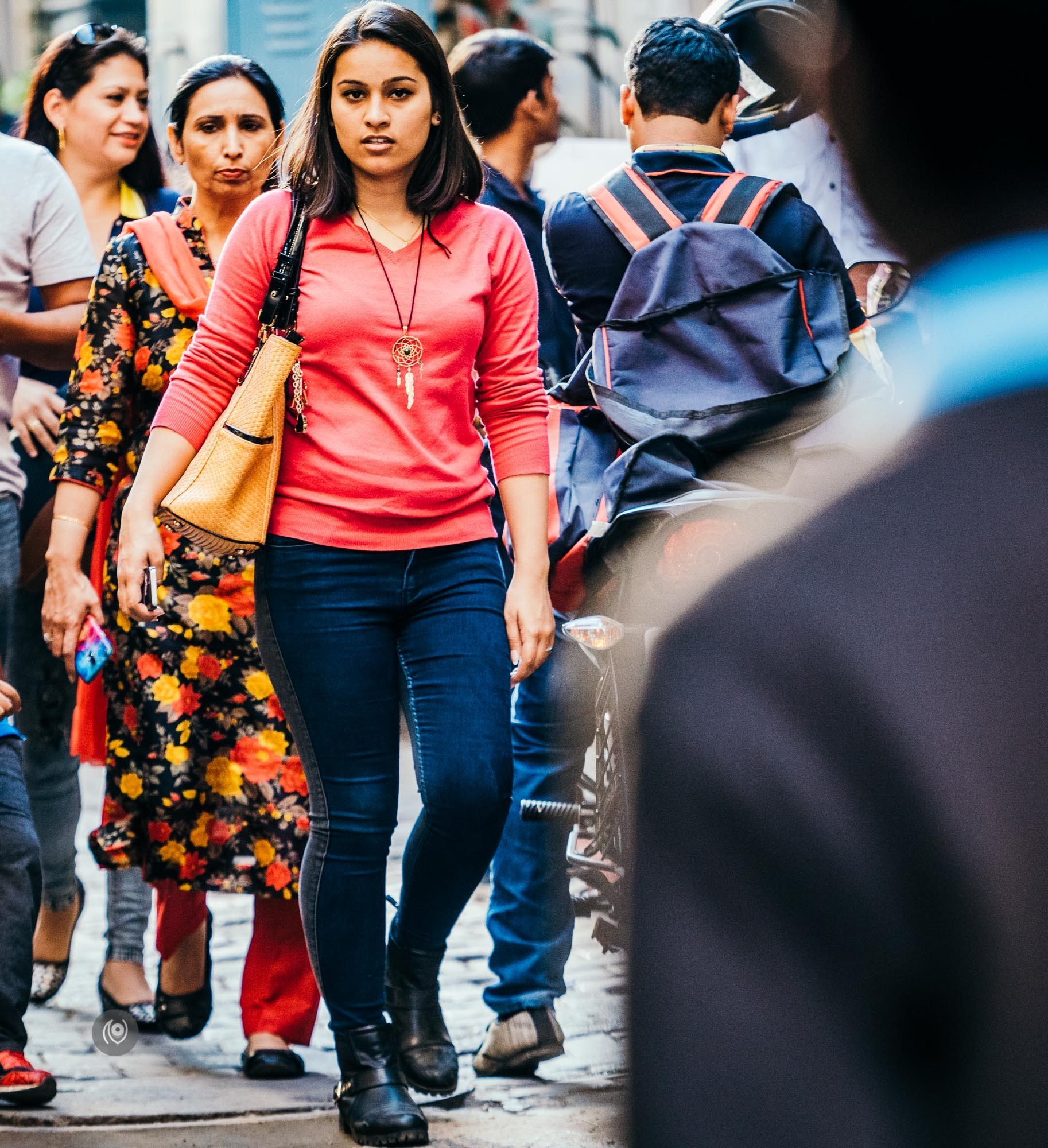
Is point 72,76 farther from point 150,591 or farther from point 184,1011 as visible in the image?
point 184,1011

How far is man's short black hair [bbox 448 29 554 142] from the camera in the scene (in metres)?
4.36

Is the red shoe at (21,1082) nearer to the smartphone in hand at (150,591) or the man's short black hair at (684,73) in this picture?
the smartphone in hand at (150,591)

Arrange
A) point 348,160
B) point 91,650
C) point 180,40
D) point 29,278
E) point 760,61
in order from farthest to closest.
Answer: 1. point 180,40
2. point 29,278
3. point 760,61
4. point 91,650
5. point 348,160

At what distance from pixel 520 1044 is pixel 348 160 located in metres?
1.80

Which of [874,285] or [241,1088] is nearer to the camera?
[241,1088]

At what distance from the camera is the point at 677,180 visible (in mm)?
3299

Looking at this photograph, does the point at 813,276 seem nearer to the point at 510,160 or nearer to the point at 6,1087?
the point at 510,160

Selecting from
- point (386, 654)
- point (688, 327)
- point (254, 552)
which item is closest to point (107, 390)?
point (254, 552)

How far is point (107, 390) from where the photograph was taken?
12.1ft

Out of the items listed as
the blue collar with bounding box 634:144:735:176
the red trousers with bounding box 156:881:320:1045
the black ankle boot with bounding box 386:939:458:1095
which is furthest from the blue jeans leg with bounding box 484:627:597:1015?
the blue collar with bounding box 634:144:735:176

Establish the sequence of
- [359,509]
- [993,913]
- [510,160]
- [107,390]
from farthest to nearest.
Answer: [510,160], [107,390], [359,509], [993,913]

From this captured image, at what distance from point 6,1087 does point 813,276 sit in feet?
7.10

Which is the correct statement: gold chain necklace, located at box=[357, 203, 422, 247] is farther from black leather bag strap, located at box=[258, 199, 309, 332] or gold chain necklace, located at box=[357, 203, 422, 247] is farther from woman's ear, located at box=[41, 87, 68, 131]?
woman's ear, located at box=[41, 87, 68, 131]

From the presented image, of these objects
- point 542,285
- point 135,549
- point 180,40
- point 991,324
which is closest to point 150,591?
point 135,549
